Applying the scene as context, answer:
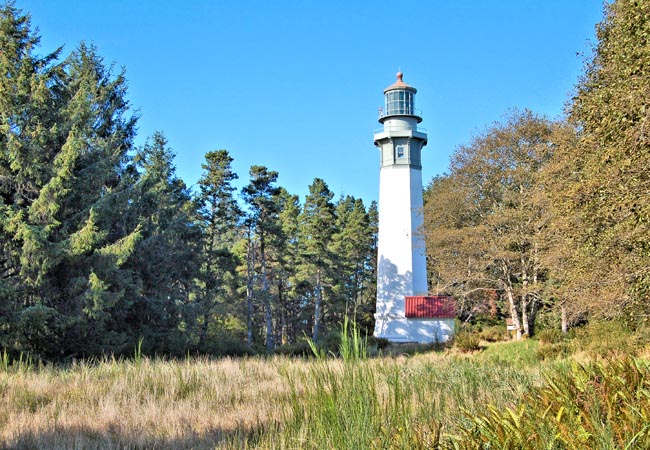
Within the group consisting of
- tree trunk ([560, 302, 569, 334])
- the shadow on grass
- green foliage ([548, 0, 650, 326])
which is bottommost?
the shadow on grass

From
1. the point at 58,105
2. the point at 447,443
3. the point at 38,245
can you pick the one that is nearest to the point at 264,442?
the point at 447,443

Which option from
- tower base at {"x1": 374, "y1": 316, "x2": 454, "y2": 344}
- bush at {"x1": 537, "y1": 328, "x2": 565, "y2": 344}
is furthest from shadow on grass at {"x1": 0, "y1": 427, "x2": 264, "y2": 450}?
tower base at {"x1": 374, "y1": 316, "x2": 454, "y2": 344}

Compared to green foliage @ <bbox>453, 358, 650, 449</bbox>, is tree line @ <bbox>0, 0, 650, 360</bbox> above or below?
above

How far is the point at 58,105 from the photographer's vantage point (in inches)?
693

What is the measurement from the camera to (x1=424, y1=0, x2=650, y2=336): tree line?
9523 millimetres

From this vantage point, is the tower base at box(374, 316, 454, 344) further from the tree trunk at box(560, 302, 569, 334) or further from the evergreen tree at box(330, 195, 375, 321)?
the evergreen tree at box(330, 195, 375, 321)

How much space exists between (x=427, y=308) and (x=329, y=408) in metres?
26.4

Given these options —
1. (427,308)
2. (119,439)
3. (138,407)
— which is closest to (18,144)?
(138,407)

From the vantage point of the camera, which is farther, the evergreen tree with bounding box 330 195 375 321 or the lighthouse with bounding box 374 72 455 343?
the evergreen tree with bounding box 330 195 375 321

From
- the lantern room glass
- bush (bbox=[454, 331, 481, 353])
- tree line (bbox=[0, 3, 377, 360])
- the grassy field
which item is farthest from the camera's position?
the lantern room glass

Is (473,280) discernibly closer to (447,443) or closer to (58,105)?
(58,105)

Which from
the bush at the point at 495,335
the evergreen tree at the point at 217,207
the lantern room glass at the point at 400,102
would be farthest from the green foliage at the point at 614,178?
the evergreen tree at the point at 217,207

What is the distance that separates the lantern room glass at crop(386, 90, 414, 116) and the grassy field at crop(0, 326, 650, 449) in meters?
24.6

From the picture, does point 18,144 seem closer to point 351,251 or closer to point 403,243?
point 403,243
